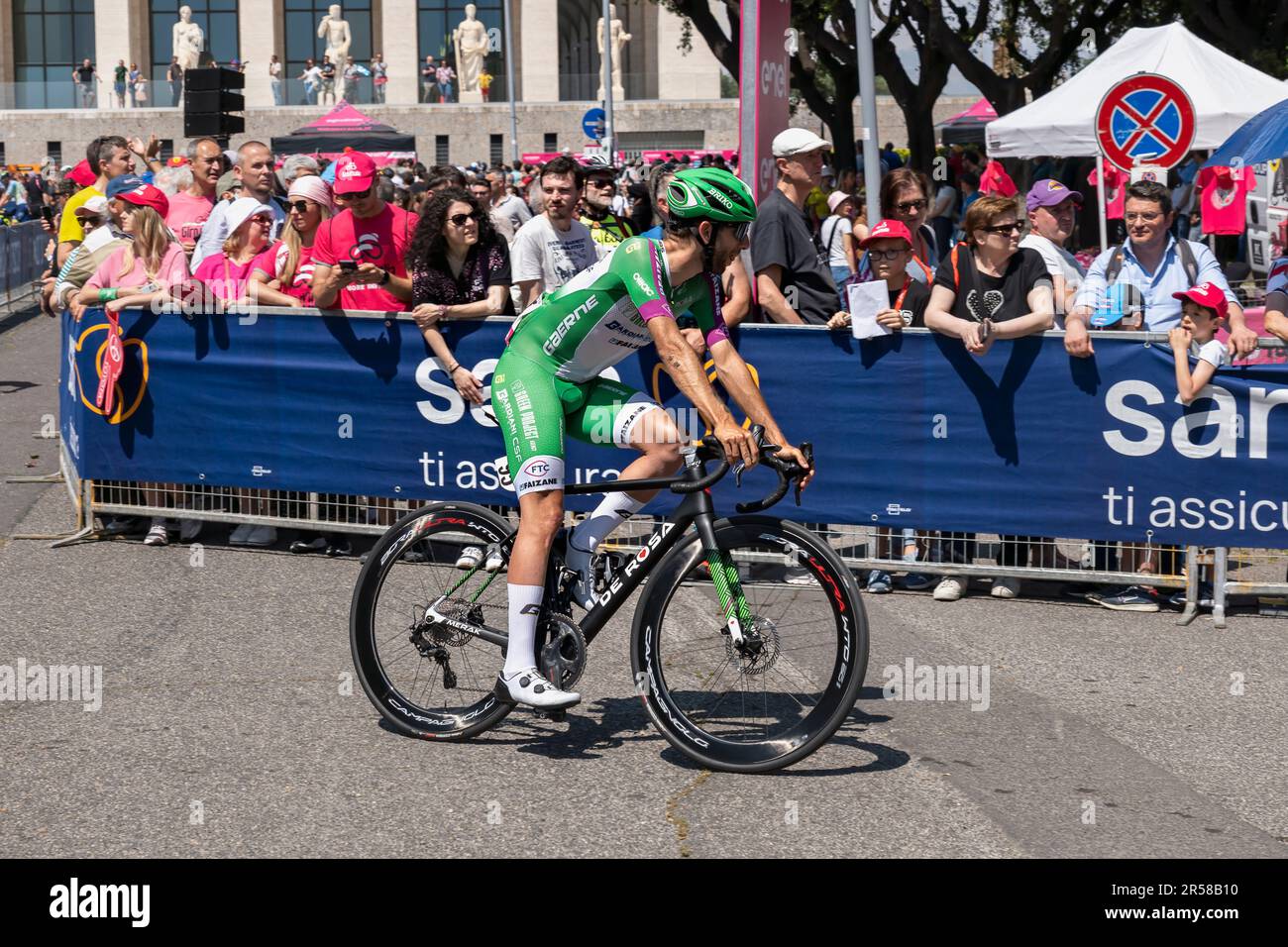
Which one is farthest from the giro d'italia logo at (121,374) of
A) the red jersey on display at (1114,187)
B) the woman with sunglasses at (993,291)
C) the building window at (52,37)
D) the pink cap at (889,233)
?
the building window at (52,37)

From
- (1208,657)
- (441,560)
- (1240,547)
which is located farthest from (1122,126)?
(441,560)

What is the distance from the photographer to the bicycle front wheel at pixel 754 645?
5.75m

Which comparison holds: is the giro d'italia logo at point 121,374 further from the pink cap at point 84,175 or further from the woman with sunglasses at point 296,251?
the pink cap at point 84,175

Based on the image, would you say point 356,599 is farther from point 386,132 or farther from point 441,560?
point 386,132

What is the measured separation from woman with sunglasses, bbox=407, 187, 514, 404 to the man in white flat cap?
1405 millimetres

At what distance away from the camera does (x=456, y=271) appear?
9.53 m

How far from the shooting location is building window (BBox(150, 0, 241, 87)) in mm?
80625

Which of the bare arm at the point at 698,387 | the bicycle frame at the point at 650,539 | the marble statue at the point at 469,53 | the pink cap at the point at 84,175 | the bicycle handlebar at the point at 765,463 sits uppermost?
the marble statue at the point at 469,53

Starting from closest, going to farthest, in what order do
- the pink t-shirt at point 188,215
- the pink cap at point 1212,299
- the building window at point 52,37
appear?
the pink cap at point 1212,299 → the pink t-shirt at point 188,215 → the building window at point 52,37

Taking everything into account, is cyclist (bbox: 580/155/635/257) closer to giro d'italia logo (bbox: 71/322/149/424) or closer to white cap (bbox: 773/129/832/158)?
white cap (bbox: 773/129/832/158)

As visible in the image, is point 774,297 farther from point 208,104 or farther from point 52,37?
point 52,37

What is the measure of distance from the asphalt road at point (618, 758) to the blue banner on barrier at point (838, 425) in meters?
0.60

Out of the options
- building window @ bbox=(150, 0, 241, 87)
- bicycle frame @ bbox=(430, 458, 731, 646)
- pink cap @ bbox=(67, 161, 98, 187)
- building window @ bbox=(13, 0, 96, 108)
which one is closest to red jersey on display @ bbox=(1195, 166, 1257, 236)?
pink cap @ bbox=(67, 161, 98, 187)
